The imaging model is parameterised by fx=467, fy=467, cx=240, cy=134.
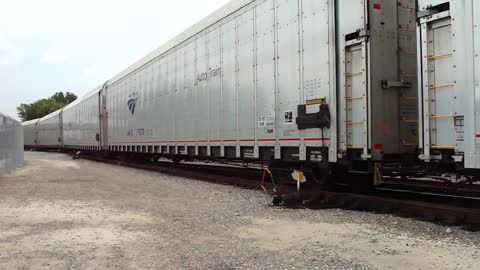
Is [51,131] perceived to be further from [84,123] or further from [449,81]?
[449,81]

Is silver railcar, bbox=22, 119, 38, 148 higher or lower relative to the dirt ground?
higher

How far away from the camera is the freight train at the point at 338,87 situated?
646 cm

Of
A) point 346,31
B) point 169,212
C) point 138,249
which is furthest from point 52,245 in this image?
point 346,31

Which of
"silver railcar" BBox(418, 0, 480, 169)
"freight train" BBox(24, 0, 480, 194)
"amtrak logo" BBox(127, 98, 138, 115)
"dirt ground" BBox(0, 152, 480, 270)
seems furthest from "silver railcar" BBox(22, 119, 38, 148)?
"silver railcar" BBox(418, 0, 480, 169)

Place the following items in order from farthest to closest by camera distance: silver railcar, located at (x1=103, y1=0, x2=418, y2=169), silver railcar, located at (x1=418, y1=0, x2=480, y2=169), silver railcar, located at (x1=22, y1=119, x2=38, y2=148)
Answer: silver railcar, located at (x1=22, y1=119, x2=38, y2=148), silver railcar, located at (x1=103, y1=0, x2=418, y2=169), silver railcar, located at (x1=418, y1=0, x2=480, y2=169)

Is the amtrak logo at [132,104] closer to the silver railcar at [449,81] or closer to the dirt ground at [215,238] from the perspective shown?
the dirt ground at [215,238]

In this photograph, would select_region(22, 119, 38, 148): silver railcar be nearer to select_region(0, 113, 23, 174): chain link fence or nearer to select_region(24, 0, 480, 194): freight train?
select_region(0, 113, 23, 174): chain link fence

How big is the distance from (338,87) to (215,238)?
3.75m

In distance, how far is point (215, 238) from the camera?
6285 millimetres

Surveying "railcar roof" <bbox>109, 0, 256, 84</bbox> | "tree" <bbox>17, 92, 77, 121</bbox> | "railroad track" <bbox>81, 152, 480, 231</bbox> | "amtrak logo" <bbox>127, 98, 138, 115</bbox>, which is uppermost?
"tree" <bbox>17, 92, 77, 121</bbox>

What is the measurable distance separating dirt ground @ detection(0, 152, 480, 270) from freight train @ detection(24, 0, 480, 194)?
1205mm

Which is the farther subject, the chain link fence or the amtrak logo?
the amtrak logo

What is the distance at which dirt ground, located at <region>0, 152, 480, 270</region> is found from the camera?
16.7 feet

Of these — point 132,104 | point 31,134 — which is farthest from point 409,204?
point 31,134
